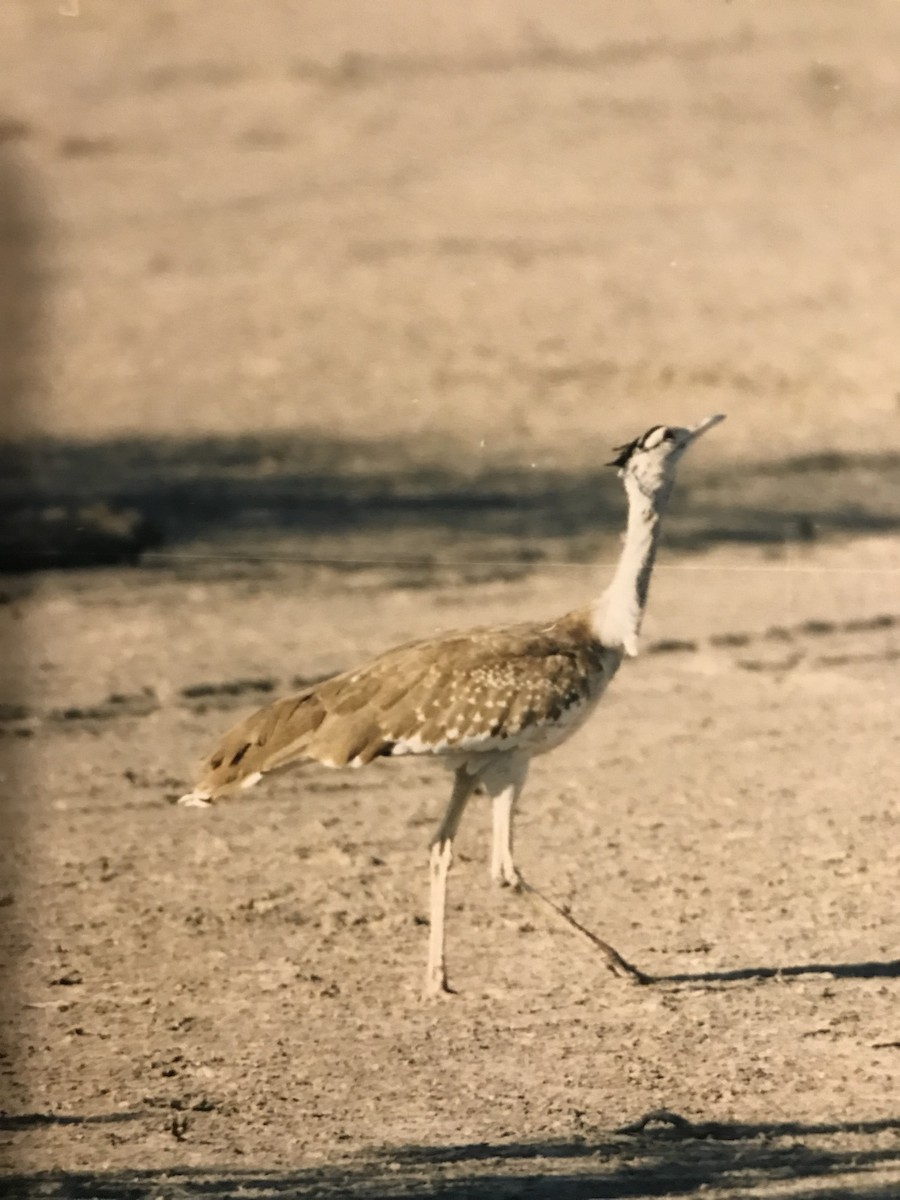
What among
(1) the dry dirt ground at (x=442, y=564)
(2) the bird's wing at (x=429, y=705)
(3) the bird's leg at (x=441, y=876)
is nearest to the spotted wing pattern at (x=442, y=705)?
(2) the bird's wing at (x=429, y=705)

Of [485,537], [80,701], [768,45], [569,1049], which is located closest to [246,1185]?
[569,1049]

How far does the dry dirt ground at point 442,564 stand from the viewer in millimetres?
3352

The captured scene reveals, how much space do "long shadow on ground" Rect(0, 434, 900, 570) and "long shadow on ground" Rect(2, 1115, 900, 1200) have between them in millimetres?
3280

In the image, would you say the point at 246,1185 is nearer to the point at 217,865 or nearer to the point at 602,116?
the point at 217,865

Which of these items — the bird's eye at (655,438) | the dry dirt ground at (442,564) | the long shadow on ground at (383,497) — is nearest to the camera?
the dry dirt ground at (442,564)

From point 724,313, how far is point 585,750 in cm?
255

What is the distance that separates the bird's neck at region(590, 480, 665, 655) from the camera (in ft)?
12.2

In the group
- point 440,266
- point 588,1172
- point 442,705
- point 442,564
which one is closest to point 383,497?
point 442,564

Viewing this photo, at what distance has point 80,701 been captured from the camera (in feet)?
17.9

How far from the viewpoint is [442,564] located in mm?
6285

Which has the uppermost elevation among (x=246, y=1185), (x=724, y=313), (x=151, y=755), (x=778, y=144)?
(x=778, y=144)

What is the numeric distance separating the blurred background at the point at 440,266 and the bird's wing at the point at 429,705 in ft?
8.37

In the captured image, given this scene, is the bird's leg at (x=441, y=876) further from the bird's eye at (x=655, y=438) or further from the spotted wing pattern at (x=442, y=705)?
the bird's eye at (x=655, y=438)

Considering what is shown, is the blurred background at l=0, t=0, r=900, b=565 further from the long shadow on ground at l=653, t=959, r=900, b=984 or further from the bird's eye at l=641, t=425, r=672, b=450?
the long shadow on ground at l=653, t=959, r=900, b=984
